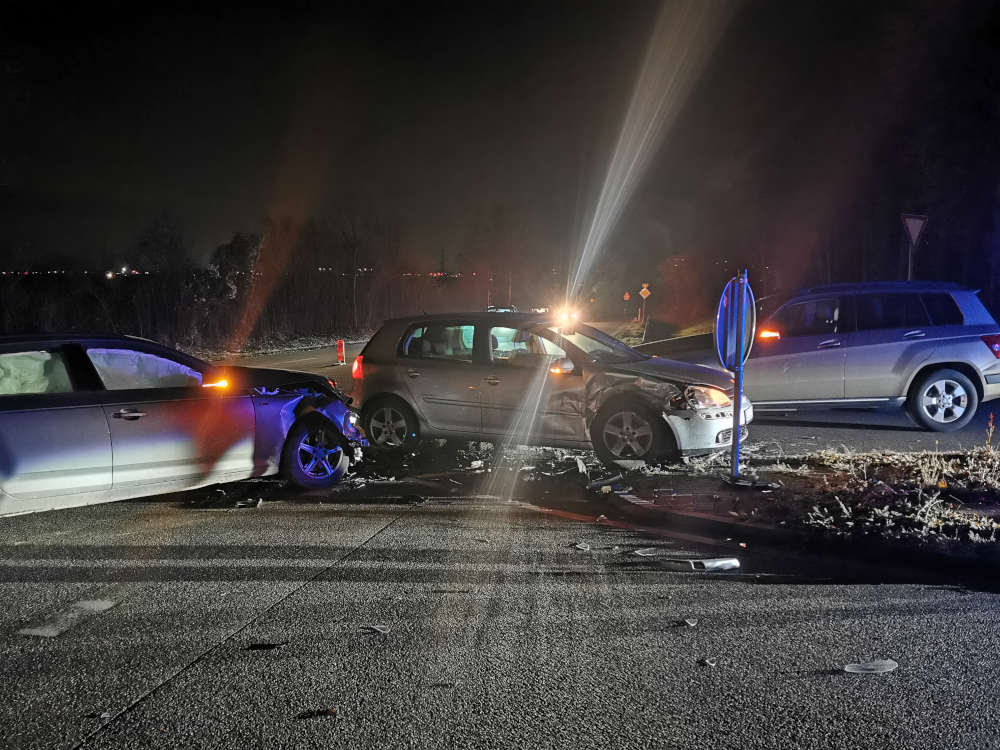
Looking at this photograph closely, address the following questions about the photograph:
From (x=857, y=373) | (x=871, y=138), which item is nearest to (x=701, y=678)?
(x=857, y=373)

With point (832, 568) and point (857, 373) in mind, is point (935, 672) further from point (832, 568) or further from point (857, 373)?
Answer: point (857, 373)

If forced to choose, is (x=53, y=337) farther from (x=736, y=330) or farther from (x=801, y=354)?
(x=801, y=354)

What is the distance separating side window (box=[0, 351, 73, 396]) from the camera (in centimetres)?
616

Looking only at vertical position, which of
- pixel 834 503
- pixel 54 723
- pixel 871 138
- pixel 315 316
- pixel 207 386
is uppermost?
pixel 871 138

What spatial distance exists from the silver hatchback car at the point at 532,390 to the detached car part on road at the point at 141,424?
4.33 ft

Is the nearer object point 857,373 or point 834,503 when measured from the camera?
point 834,503

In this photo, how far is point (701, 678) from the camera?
11.8 ft

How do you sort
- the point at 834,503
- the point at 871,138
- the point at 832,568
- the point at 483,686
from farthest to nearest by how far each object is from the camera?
1. the point at 871,138
2. the point at 834,503
3. the point at 832,568
4. the point at 483,686

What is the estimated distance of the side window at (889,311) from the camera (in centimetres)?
1080

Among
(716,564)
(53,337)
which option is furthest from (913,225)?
(53,337)

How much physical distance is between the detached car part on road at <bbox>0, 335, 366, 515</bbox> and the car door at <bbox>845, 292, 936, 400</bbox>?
6.67 m

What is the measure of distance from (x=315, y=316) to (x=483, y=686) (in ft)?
173

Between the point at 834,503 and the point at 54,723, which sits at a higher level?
the point at 834,503

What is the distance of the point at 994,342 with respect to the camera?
34.2 ft
